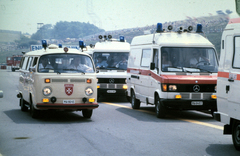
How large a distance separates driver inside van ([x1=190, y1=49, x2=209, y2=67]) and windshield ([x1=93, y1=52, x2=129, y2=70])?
695 centimetres

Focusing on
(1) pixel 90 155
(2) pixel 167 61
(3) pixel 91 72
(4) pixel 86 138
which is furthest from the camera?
(2) pixel 167 61

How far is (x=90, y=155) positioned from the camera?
778 cm

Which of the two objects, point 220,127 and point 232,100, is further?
point 220,127

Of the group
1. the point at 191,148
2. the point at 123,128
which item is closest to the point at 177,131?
the point at 123,128

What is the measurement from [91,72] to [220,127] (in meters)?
4.12

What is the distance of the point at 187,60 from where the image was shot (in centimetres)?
1384

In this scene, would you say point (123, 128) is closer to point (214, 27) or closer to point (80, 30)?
point (214, 27)

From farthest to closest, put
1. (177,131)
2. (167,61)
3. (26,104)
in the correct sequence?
(26,104)
(167,61)
(177,131)

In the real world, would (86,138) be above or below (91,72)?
below

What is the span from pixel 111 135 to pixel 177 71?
4335mm

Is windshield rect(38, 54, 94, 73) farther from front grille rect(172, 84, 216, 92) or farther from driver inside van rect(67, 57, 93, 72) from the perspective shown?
front grille rect(172, 84, 216, 92)

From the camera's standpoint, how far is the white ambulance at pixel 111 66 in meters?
20.1

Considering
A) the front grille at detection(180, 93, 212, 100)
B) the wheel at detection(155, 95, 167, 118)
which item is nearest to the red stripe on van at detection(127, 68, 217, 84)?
the front grille at detection(180, 93, 212, 100)

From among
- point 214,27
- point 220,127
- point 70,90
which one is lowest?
point 220,127
